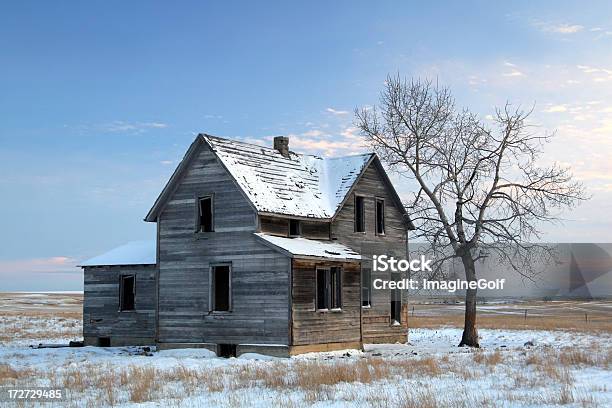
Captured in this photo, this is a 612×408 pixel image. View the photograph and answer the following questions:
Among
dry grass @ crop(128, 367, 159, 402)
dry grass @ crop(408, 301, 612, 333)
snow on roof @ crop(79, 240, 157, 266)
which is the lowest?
dry grass @ crop(408, 301, 612, 333)

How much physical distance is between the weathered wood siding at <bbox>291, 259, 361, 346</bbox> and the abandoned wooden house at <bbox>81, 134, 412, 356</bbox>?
4cm

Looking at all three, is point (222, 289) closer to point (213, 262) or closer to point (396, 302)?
point (213, 262)

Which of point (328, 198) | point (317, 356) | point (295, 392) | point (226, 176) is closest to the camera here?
point (295, 392)

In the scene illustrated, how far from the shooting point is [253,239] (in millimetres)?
24719

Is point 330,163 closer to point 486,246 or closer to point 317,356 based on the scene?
point 486,246

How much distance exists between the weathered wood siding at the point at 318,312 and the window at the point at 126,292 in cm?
911

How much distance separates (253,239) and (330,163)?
756 centimetres

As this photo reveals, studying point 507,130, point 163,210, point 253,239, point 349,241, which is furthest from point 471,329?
point 163,210

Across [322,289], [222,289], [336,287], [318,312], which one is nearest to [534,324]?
[322,289]

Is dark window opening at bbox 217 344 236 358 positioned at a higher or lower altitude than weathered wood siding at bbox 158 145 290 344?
lower

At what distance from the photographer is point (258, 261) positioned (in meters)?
24.6

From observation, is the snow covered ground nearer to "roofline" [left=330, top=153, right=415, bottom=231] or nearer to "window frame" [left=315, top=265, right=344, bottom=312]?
"window frame" [left=315, top=265, right=344, bottom=312]

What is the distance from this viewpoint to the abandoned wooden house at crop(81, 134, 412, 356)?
24500mm

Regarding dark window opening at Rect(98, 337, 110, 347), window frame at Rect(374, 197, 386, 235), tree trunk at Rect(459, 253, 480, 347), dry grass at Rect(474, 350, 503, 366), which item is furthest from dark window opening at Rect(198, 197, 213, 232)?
tree trunk at Rect(459, 253, 480, 347)
